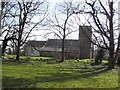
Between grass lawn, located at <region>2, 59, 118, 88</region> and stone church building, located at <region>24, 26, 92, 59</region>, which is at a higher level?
stone church building, located at <region>24, 26, 92, 59</region>

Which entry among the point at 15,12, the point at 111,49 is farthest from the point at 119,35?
the point at 15,12

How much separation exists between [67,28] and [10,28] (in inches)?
618

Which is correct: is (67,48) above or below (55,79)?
above

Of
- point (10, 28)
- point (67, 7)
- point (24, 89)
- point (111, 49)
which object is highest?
point (67, 7)

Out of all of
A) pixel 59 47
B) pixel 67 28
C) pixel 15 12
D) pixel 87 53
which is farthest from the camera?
pixel 59 47

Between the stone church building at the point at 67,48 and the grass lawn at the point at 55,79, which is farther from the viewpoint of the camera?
the stone church building at the point at 67,48

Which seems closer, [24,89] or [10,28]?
[24,89]

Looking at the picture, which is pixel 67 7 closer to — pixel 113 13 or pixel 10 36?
pixel 10 36

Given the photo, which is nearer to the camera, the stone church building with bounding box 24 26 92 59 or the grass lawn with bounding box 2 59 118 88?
the grass lawn with bounding box 2 59 118 88

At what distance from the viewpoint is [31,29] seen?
48.2 meters

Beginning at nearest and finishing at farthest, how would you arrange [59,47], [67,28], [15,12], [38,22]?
[15,12]
[38,22]
[67,28]
[59,47]

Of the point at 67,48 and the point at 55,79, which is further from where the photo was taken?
the point at 67,48

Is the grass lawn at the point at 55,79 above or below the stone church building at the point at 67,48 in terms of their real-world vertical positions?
below

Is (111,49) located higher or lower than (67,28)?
lower
